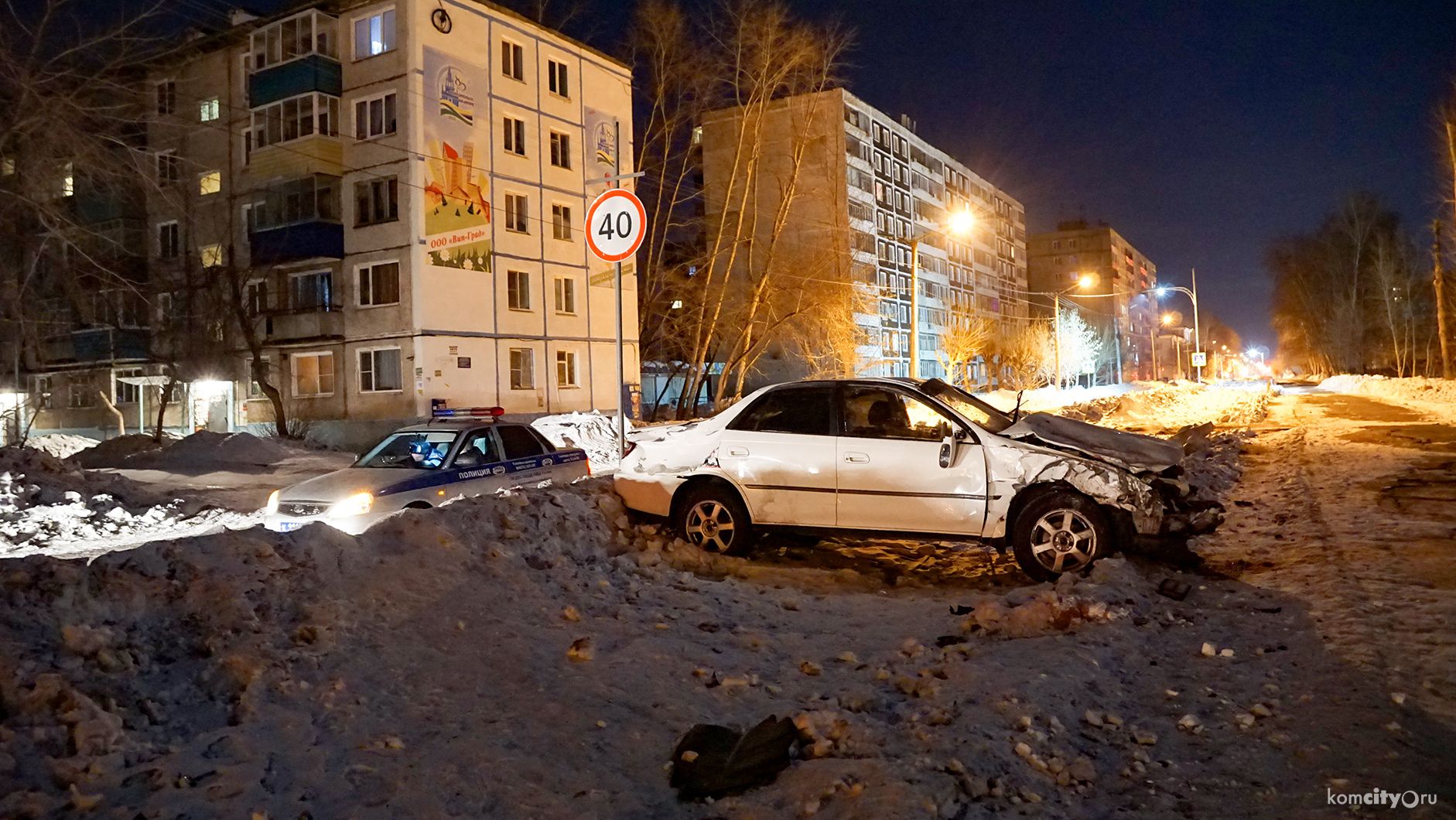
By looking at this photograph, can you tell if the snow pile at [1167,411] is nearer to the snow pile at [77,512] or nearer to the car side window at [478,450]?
the car side window at [478,450]

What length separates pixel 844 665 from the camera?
5.07 metres

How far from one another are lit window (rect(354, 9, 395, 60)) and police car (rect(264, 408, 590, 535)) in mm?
24012

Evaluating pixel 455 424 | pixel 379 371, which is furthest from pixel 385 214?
pixel 455 424

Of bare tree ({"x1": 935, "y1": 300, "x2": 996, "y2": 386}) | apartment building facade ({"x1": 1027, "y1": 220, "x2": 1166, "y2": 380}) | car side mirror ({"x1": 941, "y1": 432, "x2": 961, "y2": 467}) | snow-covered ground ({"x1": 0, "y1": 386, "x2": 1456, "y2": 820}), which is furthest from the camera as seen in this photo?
apartment building facade ({"x1": 1027, "y1": 220, "x2": 1166, "y2": 380})

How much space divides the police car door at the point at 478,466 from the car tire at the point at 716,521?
7.89ft

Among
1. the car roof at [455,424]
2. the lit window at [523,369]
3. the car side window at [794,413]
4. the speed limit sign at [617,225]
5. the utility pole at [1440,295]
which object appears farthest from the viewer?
the utility pole at [1440,295]

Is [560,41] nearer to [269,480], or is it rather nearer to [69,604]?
[269,480]

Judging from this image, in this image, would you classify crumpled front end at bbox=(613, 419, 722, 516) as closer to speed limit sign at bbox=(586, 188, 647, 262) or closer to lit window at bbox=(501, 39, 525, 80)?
speed limit sign at bbox=(586, 188, 647, 262)

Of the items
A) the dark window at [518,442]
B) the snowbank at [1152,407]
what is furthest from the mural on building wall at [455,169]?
the dark window at [518,442]

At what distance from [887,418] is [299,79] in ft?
97.4

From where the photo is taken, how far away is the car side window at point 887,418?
7.31 metres

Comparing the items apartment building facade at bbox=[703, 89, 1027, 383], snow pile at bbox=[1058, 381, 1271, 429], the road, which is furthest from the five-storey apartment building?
the road

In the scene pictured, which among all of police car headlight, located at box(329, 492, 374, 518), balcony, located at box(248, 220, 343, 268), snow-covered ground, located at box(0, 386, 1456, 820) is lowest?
snow-covered ground, located at box(0, 386, 1456, 820)

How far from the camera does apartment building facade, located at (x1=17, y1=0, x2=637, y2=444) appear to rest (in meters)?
29.4
